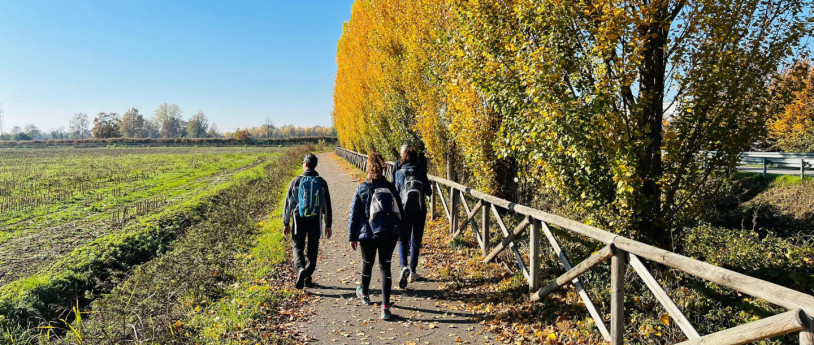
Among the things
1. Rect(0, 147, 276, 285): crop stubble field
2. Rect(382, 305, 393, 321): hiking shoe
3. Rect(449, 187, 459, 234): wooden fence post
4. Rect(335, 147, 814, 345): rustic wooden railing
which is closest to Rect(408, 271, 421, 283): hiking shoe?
Rect(335, 147, 814, 345): rustic wooden railing

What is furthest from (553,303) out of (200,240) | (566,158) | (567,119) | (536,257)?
(200,240)

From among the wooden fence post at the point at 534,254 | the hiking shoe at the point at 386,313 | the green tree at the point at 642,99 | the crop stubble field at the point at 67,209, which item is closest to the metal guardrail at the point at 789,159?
the green tree at the point at 642,99

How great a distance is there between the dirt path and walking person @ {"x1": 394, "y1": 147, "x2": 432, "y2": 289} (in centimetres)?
31

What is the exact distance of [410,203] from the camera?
22.4 feet

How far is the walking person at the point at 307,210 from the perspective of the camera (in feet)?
21.1

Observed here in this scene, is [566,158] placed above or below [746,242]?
above

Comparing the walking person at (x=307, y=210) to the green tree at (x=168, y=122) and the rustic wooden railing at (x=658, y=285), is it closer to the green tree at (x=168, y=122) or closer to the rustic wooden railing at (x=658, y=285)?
the rustic wooden railing at (x=658, y=285)

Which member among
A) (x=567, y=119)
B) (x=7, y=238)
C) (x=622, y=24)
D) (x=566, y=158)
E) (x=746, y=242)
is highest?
(x=622, y=24)

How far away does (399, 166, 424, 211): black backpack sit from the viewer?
22.1 feet

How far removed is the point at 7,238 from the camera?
39.6 ft

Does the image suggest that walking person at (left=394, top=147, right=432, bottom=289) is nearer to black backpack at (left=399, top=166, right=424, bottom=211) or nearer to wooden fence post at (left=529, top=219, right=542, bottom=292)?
black backpack at (left=399, top=166, right=424, bottom=211)

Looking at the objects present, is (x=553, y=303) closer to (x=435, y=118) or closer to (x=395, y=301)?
(x=395, y=301)

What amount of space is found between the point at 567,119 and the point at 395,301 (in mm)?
3230

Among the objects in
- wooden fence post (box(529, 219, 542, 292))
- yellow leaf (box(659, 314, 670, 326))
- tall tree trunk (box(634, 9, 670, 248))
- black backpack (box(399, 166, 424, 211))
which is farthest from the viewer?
black backpack (box(399, 166, 424, 211))
